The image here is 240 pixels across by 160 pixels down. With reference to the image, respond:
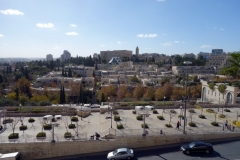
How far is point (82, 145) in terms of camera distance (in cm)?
1309

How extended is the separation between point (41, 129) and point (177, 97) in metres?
25.1

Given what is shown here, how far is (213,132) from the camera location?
1445cm

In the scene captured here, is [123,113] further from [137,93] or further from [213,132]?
[137,93]

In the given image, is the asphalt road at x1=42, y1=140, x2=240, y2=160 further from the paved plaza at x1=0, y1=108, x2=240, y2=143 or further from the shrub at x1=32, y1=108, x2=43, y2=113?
the shrub at x1=32, y1=108, x2=43, y2=113

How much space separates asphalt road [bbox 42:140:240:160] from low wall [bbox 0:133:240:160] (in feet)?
1.22

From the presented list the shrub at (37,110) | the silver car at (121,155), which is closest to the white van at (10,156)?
the silver car at (121,155)

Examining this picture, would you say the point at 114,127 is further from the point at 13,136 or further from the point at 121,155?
the point at 13,136

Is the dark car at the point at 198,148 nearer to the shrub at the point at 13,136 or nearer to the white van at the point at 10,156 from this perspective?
the white van at the point at 10,156

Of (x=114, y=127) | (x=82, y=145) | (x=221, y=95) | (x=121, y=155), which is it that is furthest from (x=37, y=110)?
(x=221, y=95)

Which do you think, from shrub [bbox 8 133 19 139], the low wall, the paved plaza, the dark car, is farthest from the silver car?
shrub [bbox 8 133 19 139]

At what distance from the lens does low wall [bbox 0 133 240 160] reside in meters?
12.7

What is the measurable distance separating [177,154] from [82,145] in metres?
5.80

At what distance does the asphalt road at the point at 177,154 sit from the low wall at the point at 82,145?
37 centimetres

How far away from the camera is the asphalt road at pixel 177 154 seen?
11750mm
